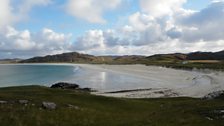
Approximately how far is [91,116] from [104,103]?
14.9m

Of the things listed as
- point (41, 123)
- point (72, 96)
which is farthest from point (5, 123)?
point (72, 96)

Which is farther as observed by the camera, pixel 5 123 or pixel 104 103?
pixel 104 103

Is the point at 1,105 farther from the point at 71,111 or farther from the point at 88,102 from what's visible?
the point at 88,102

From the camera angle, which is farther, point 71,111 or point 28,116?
point 71,111

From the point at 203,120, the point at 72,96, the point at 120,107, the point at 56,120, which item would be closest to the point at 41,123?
the point at 56,120

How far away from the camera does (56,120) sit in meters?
25.5

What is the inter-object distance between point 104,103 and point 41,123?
65.4ft

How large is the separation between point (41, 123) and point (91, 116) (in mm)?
5692

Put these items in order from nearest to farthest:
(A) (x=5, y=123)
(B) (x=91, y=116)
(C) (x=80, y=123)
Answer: (A) (x=5, y=123), (C) (x=80, y=123), (B) (x=91, y=116)

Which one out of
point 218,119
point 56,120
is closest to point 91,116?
point 56,120

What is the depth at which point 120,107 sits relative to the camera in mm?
42156

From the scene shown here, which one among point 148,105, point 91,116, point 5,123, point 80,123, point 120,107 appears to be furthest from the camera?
point 148,105

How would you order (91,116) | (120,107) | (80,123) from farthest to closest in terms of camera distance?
(120,107) < (91,116) < (80,123)

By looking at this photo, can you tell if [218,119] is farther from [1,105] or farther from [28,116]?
[1,105]
